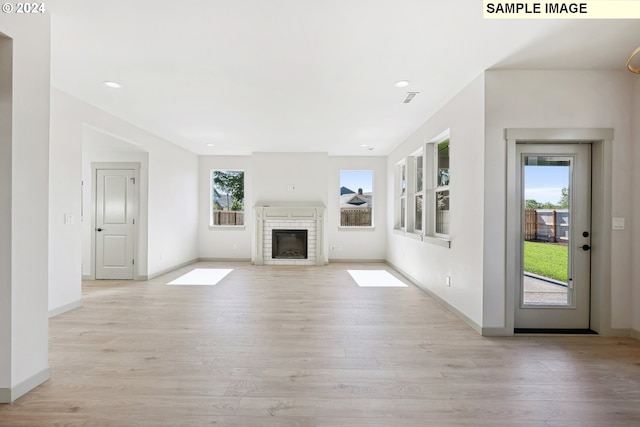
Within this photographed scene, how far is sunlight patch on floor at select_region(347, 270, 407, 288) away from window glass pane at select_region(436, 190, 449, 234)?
131cm

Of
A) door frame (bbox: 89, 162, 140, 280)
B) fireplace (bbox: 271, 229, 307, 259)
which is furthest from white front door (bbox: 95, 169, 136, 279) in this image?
fireplace (bbox: 271, 229, 307, 259)

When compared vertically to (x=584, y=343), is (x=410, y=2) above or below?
above

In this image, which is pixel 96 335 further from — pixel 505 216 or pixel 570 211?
pixel 570 211

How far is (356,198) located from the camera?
344 inches

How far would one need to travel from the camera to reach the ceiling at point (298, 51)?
2496 mm

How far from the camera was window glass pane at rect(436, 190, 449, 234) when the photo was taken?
488 centimetres

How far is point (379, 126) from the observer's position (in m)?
5.66

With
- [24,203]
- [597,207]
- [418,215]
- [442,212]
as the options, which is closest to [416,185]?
[418,215]

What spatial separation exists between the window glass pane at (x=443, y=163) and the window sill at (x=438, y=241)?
79cm

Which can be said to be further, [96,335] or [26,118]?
[96,335]

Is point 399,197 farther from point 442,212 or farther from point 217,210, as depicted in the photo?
point 217,210

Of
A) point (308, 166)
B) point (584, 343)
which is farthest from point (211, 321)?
point (308, 166)

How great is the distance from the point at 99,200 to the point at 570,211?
23.9 feet

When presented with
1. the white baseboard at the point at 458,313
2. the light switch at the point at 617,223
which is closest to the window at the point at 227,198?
the white baseboard at the point at 458,313
